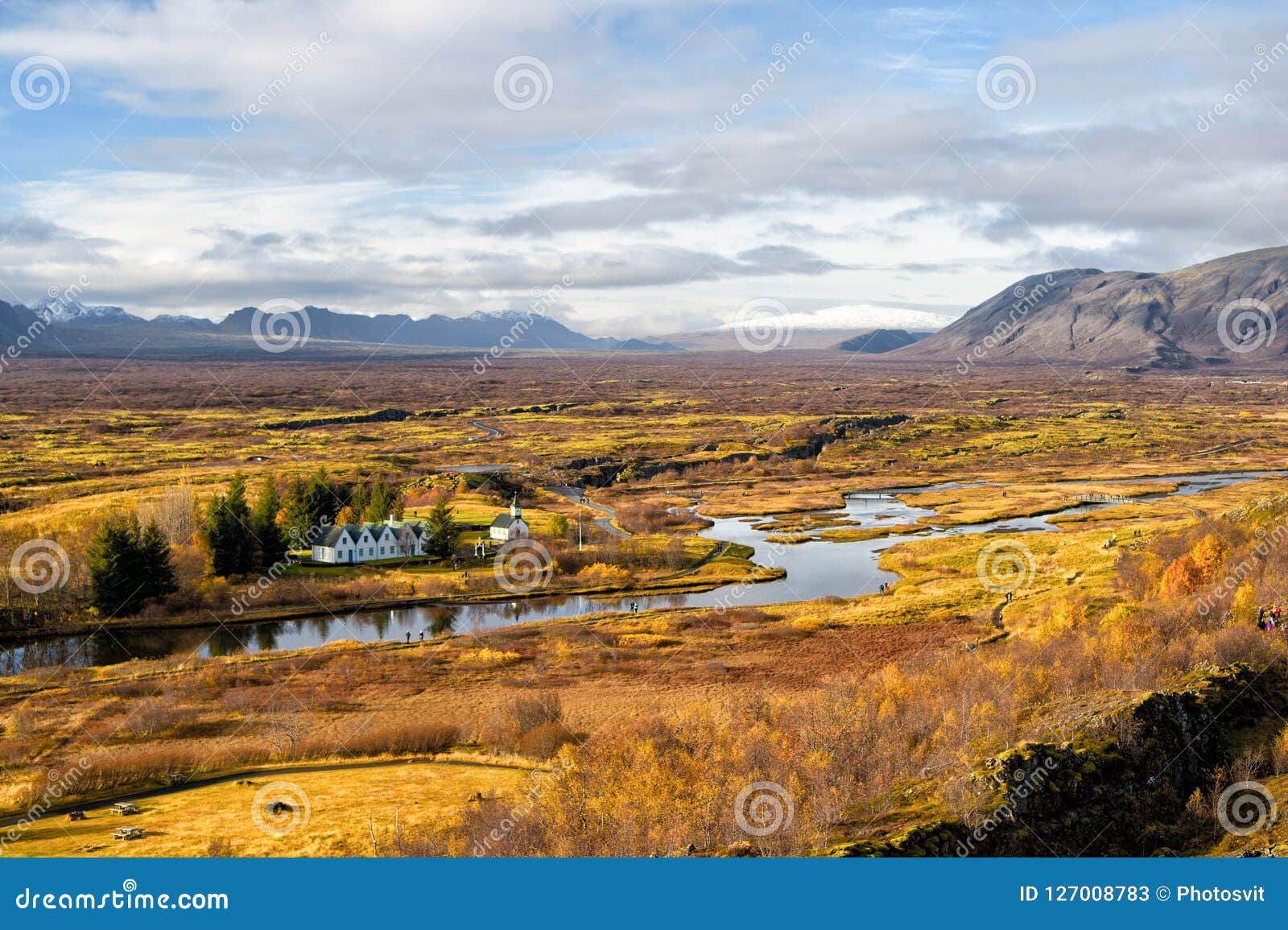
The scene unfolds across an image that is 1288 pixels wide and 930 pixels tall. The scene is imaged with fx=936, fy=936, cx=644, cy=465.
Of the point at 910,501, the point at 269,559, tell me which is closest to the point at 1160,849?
the point at 269,559

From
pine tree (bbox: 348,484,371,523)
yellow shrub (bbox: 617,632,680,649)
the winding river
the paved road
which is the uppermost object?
pine tree (bbox: 348,484,371,523)

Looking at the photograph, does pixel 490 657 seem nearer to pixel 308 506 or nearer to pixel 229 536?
pixel 229 536

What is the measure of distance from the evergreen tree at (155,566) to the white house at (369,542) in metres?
10.4

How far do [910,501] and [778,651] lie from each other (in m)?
47.8

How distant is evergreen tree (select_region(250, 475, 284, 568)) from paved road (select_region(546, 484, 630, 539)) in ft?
75.6

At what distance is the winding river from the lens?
4709 centimetres

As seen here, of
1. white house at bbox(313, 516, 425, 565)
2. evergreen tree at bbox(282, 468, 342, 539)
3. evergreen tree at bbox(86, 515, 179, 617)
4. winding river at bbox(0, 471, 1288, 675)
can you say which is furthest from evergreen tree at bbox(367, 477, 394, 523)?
evergreen tree at bbox(86, 515, 179, 617)

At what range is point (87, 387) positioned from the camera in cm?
18700

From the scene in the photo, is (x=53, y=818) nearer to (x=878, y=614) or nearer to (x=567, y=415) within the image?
(x=878, y=614)

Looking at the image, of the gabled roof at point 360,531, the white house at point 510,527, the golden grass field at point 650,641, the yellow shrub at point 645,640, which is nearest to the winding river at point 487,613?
the golden grass field at point 650,641

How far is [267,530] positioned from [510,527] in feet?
52.8

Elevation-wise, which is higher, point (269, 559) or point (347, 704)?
point (269, 559)

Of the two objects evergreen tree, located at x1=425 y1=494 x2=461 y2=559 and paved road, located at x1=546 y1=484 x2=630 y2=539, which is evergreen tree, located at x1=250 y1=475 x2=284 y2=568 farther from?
paved road, located at x1=546 y1=484 x2=630 y2=539

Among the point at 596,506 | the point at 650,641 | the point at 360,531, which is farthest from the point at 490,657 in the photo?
the point at 596,506
